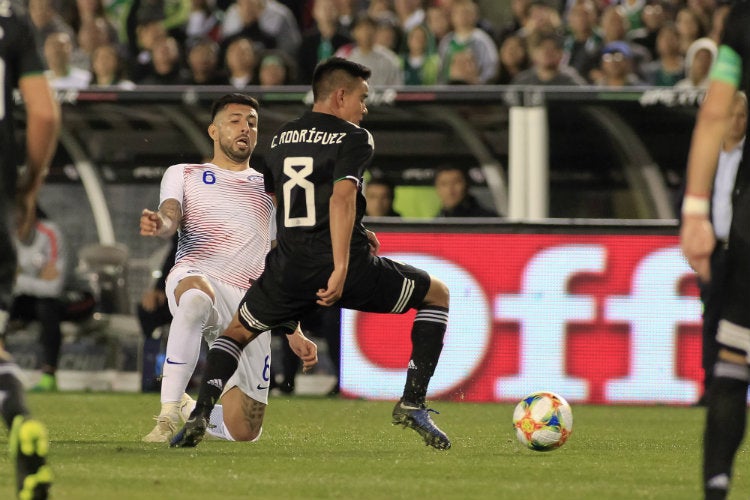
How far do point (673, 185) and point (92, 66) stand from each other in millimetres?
6385

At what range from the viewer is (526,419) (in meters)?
8.19

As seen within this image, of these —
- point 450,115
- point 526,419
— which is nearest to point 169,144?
point 450,115

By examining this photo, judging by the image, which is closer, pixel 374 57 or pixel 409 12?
pixel 374 57

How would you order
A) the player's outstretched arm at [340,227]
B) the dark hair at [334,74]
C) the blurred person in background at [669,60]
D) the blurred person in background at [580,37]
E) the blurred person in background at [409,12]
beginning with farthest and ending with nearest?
the blurred person in background at [409,12] < the blurred person in background at [580,37] < the blurred person in background at [669,60] < the dark hair at [334,74] < the player's outstretched arm at [340,227]

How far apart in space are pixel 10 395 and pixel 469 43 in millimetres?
10907

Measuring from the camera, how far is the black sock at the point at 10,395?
5352 mm

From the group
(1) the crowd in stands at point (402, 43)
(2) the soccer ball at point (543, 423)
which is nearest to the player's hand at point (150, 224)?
(2) the soccer ball at point (543, 423)

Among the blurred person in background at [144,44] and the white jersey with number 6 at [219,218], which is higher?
the blurred person in background at [144,44]

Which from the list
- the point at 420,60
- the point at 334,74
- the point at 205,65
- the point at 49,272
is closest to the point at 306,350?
the point at 334,74

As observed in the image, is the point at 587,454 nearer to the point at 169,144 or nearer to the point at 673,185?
the point at 673,185

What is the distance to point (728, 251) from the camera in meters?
5.22

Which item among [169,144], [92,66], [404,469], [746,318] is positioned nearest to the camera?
[746,318]

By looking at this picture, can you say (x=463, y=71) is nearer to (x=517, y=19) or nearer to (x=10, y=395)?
(x=517, y=19)

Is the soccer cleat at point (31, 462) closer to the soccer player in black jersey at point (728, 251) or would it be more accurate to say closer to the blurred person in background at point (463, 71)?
the soccer player in black jersey at point (728, 251)
